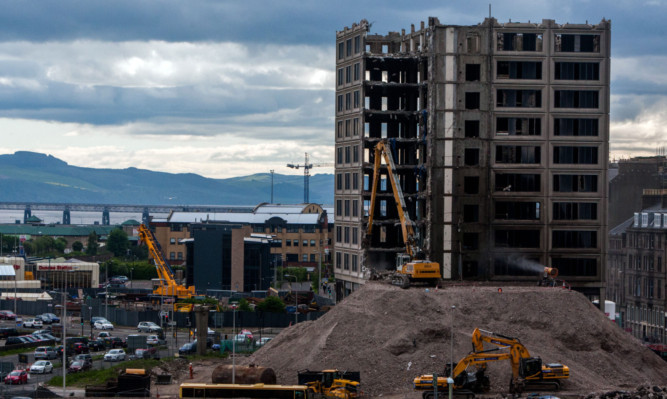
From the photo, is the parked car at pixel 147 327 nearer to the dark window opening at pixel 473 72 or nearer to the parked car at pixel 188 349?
the parked car at pixel 188 349

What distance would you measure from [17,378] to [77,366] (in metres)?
8.93

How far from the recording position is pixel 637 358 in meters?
88.4

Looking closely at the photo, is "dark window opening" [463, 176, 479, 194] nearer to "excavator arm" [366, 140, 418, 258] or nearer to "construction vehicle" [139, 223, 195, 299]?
"excavator arm" [366, 140, 418, 258]

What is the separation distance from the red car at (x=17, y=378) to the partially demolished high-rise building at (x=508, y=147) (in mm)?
44873

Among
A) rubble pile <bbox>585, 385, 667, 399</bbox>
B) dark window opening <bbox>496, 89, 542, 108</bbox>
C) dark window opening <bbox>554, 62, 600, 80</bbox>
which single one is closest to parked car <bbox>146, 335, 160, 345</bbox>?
dark window opening <bbox>496, 89, 542, 108</bbox>

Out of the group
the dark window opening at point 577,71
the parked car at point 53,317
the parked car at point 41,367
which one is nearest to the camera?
the parked car at point 41,367

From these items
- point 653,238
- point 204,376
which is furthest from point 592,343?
point 653,238

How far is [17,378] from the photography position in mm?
89375

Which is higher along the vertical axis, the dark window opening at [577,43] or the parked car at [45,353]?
the dark window opening at [577,43]

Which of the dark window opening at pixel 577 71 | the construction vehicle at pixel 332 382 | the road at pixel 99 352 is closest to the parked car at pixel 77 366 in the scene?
the road at pixel 99 352

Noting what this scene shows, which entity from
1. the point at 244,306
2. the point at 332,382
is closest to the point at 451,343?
the point at 332,382

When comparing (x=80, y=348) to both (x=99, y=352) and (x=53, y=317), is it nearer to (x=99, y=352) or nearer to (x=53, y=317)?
(x=99, y=352)

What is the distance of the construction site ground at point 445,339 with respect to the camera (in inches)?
3147

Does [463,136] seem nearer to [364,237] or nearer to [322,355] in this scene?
[364,237]
